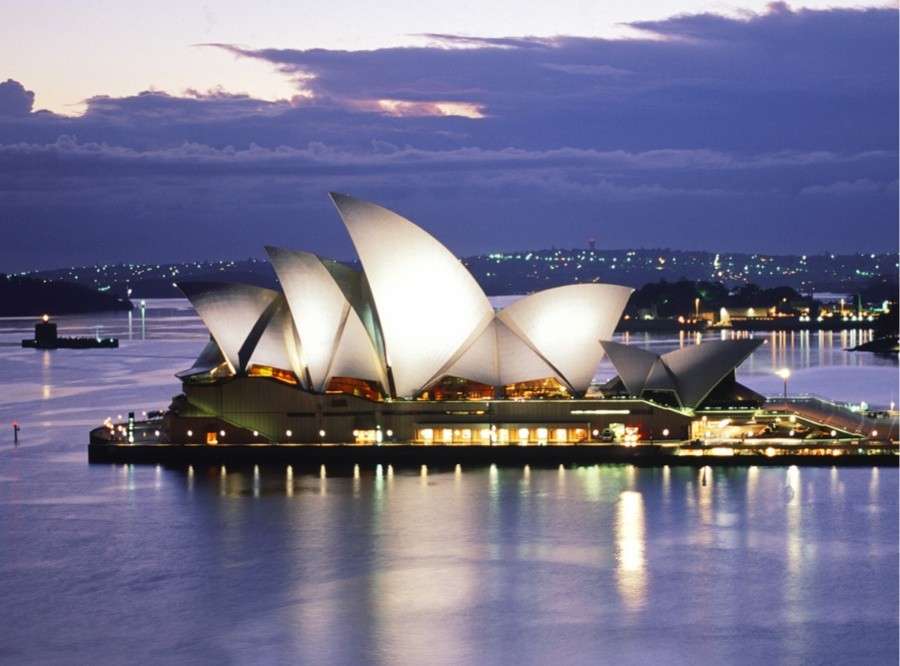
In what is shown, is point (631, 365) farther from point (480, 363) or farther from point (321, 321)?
point (321, 321)

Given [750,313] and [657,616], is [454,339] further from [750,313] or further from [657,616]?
[750,313]

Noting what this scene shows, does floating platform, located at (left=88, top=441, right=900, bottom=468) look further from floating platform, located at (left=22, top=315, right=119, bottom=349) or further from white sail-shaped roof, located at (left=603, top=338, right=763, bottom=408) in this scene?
floating platform, located at (left=22, top=315, right=119, bottom=349)

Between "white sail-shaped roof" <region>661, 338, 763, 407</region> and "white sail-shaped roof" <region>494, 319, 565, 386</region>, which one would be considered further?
"white sail-shaped roof" <region>661, 338, 763, 407</region>

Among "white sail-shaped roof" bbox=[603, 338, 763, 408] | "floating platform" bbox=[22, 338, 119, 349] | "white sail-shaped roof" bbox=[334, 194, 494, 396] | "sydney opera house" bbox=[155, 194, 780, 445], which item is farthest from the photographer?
"floating platform" bbox=[22, 338, 119, 349]

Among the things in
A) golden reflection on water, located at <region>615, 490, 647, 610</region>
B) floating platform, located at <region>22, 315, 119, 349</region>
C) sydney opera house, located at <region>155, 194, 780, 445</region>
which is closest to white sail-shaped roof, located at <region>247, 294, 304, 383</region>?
sydney opera house, located at <region>155, 194, 780, 445</region>

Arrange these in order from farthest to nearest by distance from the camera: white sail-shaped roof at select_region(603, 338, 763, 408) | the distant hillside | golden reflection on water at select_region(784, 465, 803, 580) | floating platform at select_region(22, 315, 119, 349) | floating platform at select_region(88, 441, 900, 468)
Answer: the distant hillside
floating platform at select_region(22, 315, 119, 349)
white sail-shaped roof at select_region(603, 338, 763, 408)
floating platform at select_region(88, 441, 900, 468)
golden reflection on water at select_region(784, 465, 803, 580)

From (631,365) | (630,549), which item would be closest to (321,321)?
(631,365)
